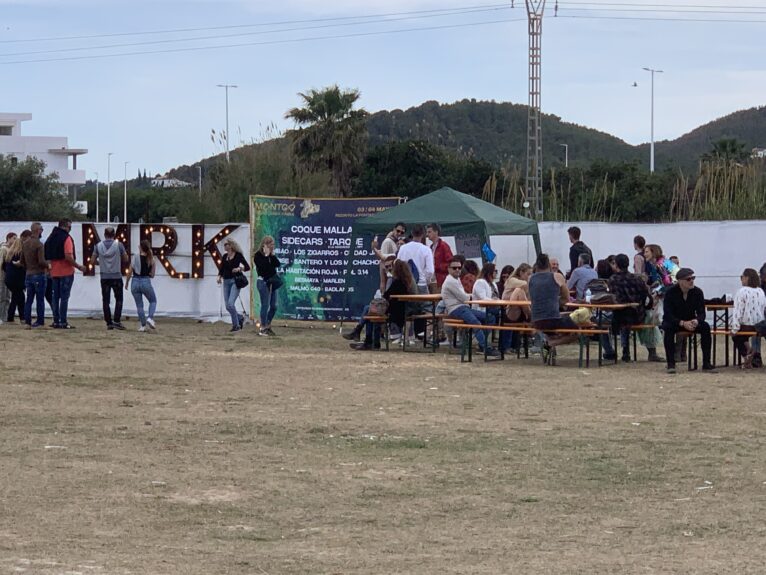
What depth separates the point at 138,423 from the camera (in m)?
11.9

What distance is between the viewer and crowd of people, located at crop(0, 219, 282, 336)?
22.5m

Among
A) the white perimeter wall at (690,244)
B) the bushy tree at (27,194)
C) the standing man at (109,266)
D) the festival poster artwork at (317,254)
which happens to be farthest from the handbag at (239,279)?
the bushy tree at (27,194)

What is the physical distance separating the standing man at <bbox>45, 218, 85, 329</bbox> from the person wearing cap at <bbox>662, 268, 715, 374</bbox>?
10.4 meters

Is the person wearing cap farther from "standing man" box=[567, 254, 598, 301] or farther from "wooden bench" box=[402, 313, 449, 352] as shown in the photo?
"wooden bench" box=[402, 313, 449, 352]

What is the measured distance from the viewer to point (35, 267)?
75.9 feet

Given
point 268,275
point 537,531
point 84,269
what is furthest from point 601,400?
point 84,269

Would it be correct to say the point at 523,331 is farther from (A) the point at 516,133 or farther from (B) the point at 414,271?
(A) the point at 516,133

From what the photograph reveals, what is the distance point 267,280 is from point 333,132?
132 feet

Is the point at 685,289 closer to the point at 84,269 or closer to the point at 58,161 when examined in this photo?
the point at 84,269

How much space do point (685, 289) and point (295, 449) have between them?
761 cm

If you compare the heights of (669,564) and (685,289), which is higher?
(685,289)

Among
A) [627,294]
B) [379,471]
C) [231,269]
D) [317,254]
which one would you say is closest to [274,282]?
[231,269]

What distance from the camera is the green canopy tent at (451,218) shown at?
70.0 feet

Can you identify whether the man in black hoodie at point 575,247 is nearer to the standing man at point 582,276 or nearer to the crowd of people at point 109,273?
the standing man at point 582,276
